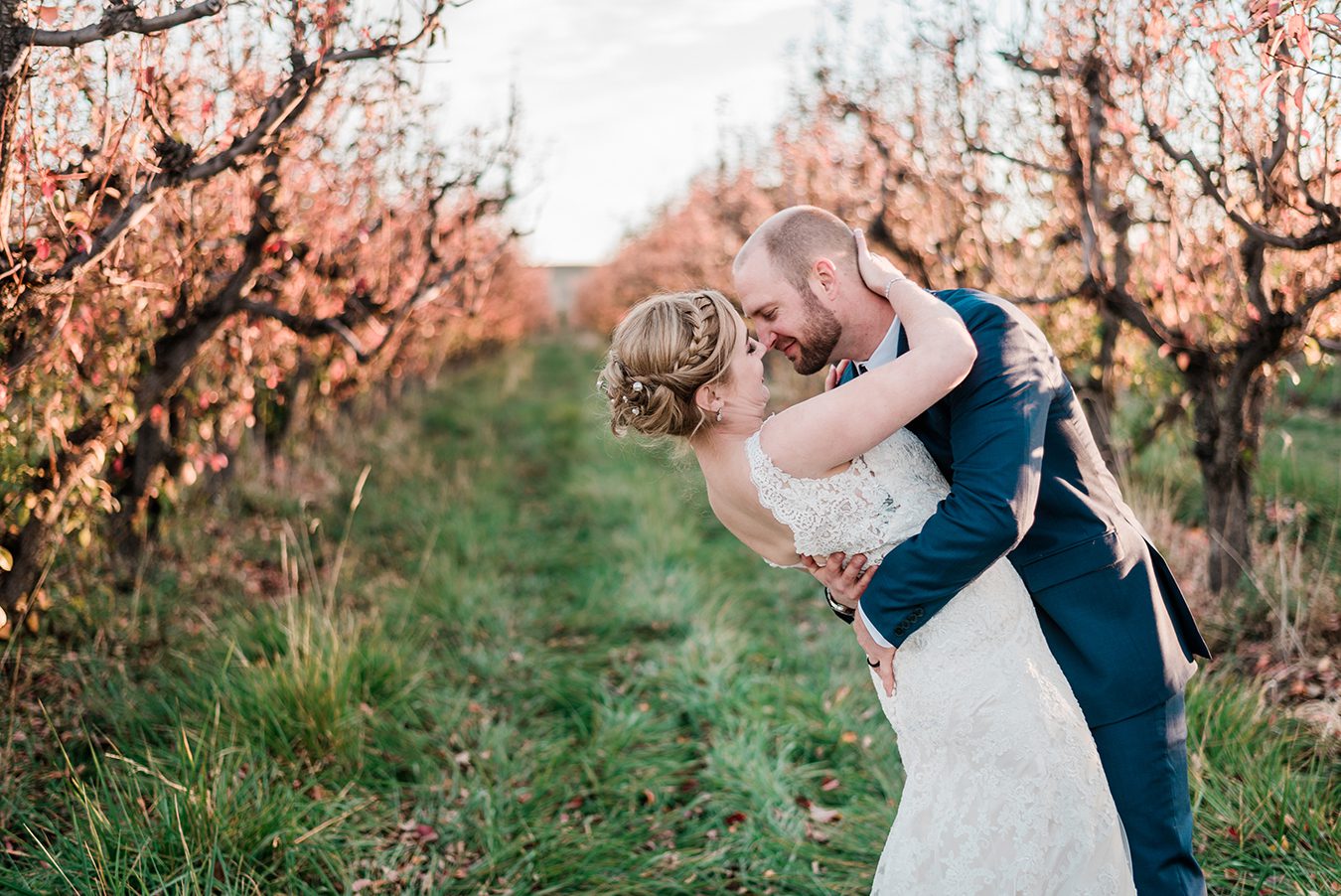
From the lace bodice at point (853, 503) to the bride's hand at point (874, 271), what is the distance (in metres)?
0.47

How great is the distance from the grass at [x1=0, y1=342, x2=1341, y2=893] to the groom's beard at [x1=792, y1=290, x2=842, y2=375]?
1.99 feet

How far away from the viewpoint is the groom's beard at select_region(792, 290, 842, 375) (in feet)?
9.02

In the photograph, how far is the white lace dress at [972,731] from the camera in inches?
87.0

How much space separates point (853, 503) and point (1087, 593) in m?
0.64

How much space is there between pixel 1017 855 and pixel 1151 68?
408 cm

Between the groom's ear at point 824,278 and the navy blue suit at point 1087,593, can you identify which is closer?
the navy blue suit at point 1087,593

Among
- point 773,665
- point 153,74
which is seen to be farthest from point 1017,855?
point 153,74

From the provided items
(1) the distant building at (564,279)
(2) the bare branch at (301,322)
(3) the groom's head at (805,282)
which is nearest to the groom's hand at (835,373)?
(3) the groom's head at (805,282)

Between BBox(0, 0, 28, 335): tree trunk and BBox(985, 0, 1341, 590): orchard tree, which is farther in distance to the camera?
BBox(985, 0, 1341, 590): orchard tree

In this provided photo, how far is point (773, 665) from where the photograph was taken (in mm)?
5625

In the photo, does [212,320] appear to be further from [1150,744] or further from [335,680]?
[1150,744]

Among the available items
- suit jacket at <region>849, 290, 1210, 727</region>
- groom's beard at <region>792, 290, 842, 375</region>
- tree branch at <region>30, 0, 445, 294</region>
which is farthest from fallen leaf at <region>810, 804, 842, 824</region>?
tree branch at <region>30, 0, 445, 294</region>

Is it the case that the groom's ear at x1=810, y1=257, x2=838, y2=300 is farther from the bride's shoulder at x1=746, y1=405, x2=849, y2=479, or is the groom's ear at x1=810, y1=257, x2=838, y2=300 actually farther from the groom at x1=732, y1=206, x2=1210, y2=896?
the bride's shoulder at x1=746, y1=405, x2=849, y2=479

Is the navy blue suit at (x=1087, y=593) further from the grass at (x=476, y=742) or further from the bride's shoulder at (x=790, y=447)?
the grass at (x=476, y=742)
